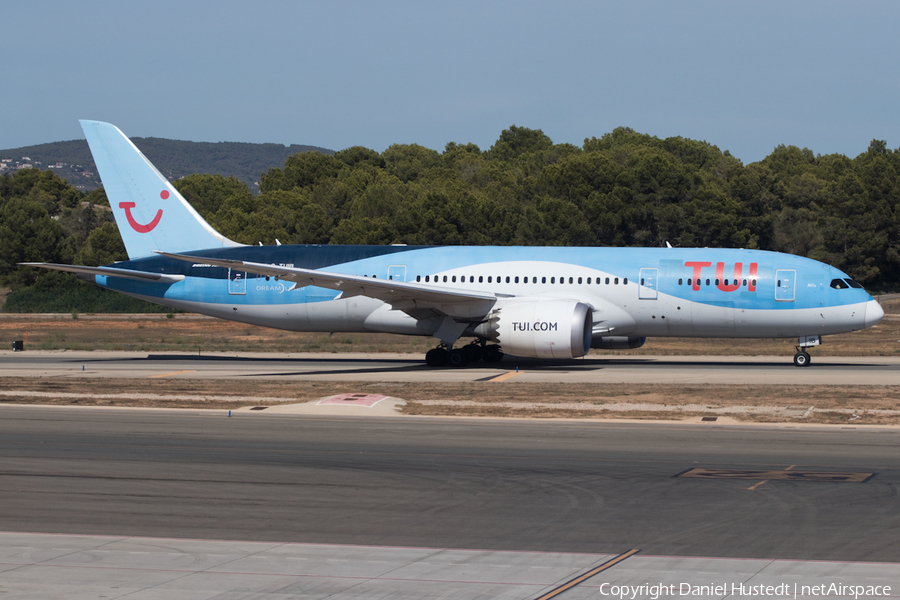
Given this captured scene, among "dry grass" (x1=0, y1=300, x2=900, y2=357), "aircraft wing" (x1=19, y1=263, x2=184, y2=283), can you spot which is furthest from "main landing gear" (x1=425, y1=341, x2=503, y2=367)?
"aircraft wing" (x1=19, y1=263, x2=184, y2=283)

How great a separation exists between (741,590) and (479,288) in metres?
24.0

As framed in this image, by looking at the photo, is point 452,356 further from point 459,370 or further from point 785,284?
point 785,284

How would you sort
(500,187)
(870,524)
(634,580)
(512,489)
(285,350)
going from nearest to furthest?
(634,580) → (870,524) → (512,489) → (285,350) → (500,187)

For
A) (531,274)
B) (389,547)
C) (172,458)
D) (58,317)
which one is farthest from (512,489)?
(58,317)

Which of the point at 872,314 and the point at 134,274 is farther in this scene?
Answer: the point at 134,274

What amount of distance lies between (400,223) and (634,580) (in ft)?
215

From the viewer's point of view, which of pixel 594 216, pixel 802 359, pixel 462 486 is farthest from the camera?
pixel 594 216

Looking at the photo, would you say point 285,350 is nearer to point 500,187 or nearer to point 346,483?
point 346,483

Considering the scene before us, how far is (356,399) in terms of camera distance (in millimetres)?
23266

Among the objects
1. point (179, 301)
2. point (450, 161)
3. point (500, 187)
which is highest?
point (450, 161)

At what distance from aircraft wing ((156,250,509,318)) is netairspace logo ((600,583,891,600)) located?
70.2ft

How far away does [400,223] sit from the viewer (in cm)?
7419

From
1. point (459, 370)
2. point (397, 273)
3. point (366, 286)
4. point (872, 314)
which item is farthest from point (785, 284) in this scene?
point (366, 286)

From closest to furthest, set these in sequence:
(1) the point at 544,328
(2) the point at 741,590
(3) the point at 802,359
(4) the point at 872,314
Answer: (2) the point at 741,590
(1) the point at 544,328
(4) the point at 872,314
(3) the point at 802,359
